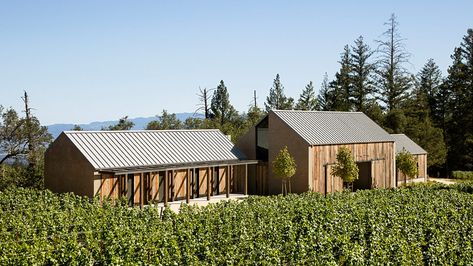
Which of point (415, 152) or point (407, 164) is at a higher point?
point (415, 152)

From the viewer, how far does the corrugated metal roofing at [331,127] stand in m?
33.3

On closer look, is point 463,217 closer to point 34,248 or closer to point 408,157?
point 34,248

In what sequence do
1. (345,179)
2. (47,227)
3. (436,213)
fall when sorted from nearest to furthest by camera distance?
(47,227), (436,213), (345,179)

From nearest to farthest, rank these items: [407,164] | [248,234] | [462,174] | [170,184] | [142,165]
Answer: [248,234] → [142,165] → [170,184] → [407,164] → [462,174]

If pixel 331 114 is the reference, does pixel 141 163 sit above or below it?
below

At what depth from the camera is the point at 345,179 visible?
30.6 meters

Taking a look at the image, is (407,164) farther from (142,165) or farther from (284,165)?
(142,165)

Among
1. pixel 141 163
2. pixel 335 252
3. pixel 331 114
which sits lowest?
pixel 335 252

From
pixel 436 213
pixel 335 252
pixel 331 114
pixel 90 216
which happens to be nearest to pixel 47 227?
pixel 90 216

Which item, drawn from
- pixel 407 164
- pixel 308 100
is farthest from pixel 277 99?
pixel 407 164

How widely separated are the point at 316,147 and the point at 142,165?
1116cm

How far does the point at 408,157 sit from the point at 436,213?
18.3 metres

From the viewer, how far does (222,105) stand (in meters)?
65.2

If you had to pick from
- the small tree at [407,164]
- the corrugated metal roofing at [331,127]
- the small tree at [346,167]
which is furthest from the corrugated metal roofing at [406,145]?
the small tree at [346,167]
